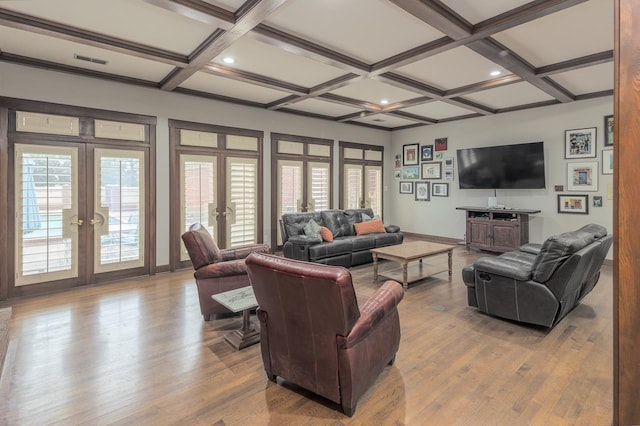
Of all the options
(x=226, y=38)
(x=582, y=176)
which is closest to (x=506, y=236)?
(x=582, y=176)

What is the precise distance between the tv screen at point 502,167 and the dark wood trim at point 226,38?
5.80m

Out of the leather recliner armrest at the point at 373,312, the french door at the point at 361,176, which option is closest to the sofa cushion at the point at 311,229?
the french door at the point at 361,176

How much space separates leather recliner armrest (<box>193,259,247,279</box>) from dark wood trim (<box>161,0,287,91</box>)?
233 cm

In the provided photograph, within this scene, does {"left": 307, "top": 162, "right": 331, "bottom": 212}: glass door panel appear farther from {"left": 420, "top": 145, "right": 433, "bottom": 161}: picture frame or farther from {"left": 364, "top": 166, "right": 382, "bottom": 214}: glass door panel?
{"left": 420, "top": 145, "right": 433, "bottom": 161}: picture frame

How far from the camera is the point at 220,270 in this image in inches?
138

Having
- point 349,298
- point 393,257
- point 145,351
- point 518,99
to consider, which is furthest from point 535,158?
point 145,351

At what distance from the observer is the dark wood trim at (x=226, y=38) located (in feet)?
9.64

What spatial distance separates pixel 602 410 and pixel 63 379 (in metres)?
3.63

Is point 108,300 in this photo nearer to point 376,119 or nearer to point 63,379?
point 63,379

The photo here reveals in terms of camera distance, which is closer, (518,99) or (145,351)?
(145,351)

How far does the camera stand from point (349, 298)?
76.1 inches

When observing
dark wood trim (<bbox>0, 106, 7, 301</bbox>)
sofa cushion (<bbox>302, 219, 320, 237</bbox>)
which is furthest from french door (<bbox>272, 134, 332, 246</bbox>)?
dark wood trim (<bbox>0, 106, 7, 301</bbox>)

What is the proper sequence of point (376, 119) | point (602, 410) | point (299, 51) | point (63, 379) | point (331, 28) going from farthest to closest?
point (376, 119) → point (299, 51) → point (331, 28) → point (63, 379) → point (602, 410)

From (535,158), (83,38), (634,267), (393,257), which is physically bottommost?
(393,257)
